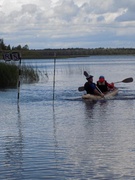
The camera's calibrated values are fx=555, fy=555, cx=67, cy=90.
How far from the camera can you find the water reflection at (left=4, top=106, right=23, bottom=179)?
10641 mm

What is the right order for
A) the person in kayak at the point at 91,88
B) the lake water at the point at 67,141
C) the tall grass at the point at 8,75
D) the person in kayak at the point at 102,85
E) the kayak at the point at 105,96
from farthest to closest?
1. the tall grass at the point at 8,75
2. the person in kayak at the point at 102,85
3. the person in kayak at the point at 91,88
4. the kayak at the point at 105,96
5. the lake water at the point at 67,141

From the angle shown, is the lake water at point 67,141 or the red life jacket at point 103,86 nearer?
the lake water at point 67,141

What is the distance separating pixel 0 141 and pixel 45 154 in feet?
7.18

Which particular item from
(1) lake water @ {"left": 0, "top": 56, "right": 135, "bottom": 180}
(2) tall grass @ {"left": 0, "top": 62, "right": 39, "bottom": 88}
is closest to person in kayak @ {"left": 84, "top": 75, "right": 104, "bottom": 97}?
(1) lake water @ {"left": 0, "top": 56, "right": 135, "bottom": 180}

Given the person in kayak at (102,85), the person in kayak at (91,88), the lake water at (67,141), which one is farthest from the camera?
the person in kayak at (102,85)

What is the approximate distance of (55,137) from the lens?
14578mm

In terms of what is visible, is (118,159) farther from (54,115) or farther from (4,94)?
(4,94)

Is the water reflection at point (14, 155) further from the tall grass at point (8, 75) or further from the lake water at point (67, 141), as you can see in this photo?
the tall grass at point (8, 75)

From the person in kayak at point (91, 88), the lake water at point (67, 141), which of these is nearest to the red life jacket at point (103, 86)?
the person in kayak at point (91, 88)

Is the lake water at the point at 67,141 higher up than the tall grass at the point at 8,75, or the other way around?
the tall grass at the point at 8,75

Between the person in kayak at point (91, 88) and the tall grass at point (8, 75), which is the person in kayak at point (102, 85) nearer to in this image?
the person in kayak at point (91, 88)

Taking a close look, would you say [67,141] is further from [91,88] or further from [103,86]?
[103,86]

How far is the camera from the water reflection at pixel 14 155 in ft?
34.9

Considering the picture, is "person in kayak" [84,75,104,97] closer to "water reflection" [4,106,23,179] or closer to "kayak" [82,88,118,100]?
"kayak" [82,88,118,100]
